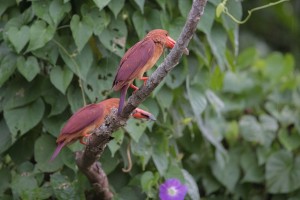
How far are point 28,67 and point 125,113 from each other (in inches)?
24.7

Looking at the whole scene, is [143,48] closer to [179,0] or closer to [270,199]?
[179,0]

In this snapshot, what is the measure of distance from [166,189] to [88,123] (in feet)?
1.96

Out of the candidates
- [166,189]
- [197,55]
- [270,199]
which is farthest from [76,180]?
[270,199]

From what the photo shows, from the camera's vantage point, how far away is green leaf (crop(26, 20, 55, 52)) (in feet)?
7.98

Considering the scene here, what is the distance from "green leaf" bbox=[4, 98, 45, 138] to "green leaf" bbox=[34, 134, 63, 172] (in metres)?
0.07

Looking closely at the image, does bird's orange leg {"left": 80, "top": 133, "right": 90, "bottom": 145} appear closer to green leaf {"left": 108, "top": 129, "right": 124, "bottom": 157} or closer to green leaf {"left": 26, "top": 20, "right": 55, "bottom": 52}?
green leaf {"left": 108, "top": 129, "right": 124, "bottom": 157}

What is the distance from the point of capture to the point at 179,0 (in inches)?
104

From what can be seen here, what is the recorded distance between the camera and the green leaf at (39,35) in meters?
2.43

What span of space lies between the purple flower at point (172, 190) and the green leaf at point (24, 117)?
526mm

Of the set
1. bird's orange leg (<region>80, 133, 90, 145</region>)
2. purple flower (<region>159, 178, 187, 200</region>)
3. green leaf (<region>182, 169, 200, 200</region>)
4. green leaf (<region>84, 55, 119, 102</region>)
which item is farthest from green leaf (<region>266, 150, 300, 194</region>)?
bird's orange leg (<region>80, 133, 90, 145</region>)

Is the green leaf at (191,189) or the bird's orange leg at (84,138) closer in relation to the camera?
the bird's orange leg at (84,138)

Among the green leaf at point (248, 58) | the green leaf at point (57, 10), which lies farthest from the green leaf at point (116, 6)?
A: the green leaf at point (248, 58)

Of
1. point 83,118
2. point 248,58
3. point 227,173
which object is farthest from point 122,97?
point 248,58

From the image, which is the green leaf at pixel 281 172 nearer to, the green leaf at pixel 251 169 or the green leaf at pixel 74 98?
the green leaf at pixel 251 169
